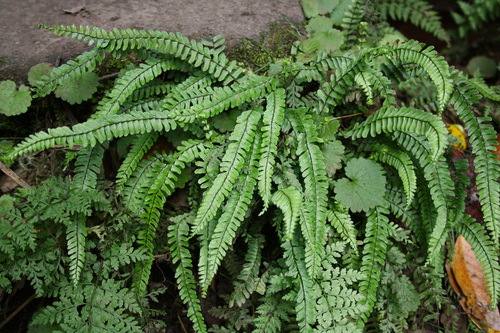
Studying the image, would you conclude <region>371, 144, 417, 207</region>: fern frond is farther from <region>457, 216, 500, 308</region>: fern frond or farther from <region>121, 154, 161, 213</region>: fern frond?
<region>121, 154, 161, 213</region>: fern frond

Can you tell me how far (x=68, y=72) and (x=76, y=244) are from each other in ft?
4.55

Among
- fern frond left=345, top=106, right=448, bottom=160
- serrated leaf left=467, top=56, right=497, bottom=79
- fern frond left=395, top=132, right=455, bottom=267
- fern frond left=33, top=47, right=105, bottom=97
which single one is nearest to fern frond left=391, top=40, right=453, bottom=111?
fern frond left=345, top=106, right=448, bottom=160

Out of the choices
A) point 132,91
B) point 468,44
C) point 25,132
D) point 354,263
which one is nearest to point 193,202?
point 132,91

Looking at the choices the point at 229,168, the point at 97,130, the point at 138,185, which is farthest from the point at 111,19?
the point at 229,168

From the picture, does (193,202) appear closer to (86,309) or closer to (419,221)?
(86,309)

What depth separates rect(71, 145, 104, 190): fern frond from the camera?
2.57m

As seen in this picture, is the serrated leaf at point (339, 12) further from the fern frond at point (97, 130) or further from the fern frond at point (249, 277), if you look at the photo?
the fern frond at point (249, 277)

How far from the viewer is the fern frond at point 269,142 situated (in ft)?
7.59

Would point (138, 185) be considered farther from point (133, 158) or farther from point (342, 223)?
point (342, 223)

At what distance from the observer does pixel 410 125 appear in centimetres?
244

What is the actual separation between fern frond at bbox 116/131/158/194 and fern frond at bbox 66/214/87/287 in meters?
0.37

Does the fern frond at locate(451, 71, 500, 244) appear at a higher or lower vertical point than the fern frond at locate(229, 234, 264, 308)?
higher

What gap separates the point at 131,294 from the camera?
2.39 metres

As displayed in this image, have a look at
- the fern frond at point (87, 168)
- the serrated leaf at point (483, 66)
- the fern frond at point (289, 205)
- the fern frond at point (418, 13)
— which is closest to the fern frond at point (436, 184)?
the fern frond at point (289, 205)
